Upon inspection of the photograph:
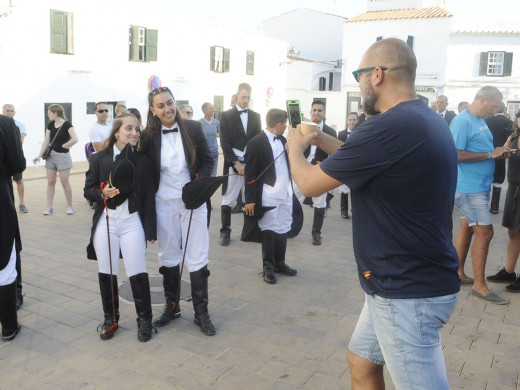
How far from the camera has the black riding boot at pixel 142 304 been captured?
157 inches

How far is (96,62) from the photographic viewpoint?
1916cm

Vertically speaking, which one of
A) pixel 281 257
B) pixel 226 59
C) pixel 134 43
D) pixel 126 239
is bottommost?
pixel 281 257

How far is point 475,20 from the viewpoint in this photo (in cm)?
3484

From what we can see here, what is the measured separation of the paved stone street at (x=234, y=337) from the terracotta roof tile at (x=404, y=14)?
95.3 feet

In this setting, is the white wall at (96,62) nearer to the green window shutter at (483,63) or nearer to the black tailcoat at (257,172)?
the black tailcoat at (257,172)

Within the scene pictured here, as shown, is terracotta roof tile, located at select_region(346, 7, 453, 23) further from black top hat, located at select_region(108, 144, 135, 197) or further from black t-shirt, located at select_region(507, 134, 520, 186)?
black top hat, located at select_region(108, 144, 135, 197)

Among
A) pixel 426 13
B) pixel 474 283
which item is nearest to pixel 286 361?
pixel 474 283

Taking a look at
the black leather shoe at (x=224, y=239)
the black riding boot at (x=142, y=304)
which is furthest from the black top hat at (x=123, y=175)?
the black leather shoe at (x=224, y=239)

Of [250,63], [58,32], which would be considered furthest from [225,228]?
[250,63]

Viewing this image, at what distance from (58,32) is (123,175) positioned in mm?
15669

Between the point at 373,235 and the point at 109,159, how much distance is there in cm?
246

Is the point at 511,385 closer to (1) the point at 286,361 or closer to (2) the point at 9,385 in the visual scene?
(1) the point at 286,361

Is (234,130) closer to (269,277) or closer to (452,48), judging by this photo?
(269,277)

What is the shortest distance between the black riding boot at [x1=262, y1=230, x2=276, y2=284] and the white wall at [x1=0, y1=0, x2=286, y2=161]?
44.0 ft
